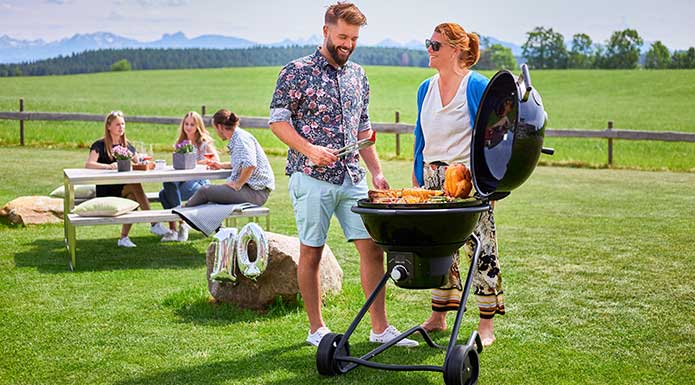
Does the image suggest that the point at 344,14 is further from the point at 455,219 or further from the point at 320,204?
the point at 455,219

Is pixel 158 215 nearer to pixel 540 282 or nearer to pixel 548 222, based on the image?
pixel 540 282

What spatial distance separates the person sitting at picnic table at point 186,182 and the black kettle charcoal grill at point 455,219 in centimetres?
499

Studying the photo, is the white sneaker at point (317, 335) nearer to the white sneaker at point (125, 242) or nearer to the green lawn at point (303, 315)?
the green lawn at point (303, 315)

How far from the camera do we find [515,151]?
422 centimetres

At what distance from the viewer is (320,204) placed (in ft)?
16.1

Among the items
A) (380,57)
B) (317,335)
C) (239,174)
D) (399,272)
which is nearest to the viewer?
(399,272)

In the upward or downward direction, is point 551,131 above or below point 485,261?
above

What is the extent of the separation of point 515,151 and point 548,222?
249 inches

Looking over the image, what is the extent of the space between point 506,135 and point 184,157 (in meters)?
4.90

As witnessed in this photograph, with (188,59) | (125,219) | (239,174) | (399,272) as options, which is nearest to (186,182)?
(239,174)

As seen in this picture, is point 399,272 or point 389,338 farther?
point 389,338

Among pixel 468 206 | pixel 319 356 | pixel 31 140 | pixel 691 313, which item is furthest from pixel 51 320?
pixel 31 140

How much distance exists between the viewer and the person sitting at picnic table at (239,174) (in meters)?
8.33

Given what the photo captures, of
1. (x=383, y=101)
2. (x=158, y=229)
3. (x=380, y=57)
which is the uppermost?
(x=380, y=57)
